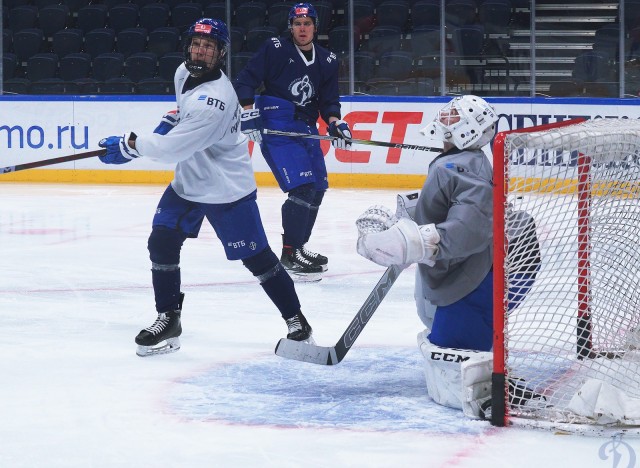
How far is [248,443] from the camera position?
246 centimetres

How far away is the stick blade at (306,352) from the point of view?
317cm

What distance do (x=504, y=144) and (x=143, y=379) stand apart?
122 centimetres

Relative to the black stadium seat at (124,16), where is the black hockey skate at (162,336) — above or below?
below

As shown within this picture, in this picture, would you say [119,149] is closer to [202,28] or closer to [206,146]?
[206,146]

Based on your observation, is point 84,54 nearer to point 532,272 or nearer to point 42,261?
point 42,261

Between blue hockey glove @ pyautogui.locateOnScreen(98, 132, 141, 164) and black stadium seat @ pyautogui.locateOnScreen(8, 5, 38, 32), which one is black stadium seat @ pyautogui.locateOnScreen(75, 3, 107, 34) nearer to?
black stadium seat @ pyautogui.locateOnScreen(8, 5, 38, 32)

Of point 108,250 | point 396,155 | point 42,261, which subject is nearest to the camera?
point 42,261

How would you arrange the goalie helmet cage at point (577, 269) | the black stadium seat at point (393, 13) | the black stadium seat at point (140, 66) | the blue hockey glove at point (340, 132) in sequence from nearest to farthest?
the goalie helmet cage at point (577, 269)
the blue hockey glove at point (340, 132)
the black stadium seat at point (393, 13)
the black stadium seat at point (140, 66)

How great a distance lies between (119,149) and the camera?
332cm

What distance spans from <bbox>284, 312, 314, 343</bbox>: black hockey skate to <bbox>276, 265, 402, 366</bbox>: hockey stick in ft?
0.40

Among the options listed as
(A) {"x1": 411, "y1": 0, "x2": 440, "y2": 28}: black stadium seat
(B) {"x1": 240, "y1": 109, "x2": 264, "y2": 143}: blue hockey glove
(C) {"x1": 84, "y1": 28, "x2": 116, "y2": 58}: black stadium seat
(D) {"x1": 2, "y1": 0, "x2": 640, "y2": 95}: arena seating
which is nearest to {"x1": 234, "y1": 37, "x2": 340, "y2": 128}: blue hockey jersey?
(B) {"x1": 240, "y1": 109, "x2": 264, "y2": 143}: blue hockey glove

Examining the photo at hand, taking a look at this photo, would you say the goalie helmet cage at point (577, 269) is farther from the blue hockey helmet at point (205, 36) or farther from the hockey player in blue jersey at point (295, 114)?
the hockey player in blue jersey at point (295, 114)

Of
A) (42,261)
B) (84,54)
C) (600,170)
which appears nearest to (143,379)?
(600,170)

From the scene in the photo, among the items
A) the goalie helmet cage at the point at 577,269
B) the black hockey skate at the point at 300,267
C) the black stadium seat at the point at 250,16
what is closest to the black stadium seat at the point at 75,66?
the black stadium seat at the point at 250,16
